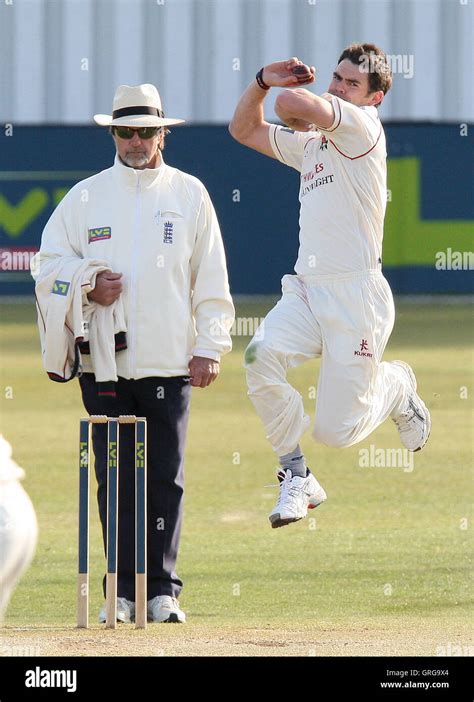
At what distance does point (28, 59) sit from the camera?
3078 centimetres

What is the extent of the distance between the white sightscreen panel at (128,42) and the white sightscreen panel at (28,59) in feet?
5.35

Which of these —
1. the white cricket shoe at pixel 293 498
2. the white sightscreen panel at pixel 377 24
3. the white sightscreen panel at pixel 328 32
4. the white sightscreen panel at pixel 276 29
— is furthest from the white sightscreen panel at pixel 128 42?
the white cricket shoe at pixel 293 498

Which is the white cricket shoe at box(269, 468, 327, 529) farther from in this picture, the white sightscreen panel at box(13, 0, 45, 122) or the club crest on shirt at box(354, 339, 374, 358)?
the white sightscreen panel at box(13, 0, 45, 122)

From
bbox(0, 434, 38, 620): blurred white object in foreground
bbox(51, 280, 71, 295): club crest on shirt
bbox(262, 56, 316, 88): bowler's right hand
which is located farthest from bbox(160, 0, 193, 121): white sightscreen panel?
bbox(0, 434, 38, 620): blurred white object in foreground

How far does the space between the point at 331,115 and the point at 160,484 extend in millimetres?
1778

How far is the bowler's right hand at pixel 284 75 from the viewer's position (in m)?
5.86

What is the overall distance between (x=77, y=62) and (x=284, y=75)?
25.5m

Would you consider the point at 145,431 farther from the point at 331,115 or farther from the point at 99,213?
the point at 331,115

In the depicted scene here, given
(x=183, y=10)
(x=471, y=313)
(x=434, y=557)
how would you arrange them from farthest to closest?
(x=183, y=10), (x=471, y=313), (x=434, y=557)

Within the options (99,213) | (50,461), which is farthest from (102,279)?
(50,461)

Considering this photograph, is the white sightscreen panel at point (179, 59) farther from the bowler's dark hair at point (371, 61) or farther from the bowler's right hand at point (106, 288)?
the bowler's right hand at point (106, 288)

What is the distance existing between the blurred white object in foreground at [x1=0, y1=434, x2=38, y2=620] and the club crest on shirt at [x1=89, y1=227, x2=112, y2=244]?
10.0 feet

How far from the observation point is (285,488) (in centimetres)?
629

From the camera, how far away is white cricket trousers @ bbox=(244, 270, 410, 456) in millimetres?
6254
